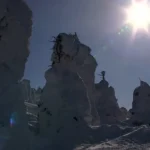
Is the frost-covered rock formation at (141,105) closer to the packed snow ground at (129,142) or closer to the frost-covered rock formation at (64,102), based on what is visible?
the frost-covered rock formation at (64,102)

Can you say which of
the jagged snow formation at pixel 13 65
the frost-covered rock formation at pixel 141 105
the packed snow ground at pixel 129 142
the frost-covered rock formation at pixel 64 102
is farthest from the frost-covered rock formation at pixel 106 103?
the packed snow ground at pixel 129 142

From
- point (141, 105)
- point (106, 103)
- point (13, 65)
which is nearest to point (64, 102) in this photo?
point (13, 65)

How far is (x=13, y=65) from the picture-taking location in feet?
98.8

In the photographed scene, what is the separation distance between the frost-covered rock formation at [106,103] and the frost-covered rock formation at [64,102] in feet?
77.5

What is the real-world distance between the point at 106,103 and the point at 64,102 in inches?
1084

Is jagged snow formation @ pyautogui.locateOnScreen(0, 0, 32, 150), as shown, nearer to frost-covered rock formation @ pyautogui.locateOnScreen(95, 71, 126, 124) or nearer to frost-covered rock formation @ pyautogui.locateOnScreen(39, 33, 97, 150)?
frost-covered rock formation @ pyautogui.locateOnScreen(39, 33, 97, 150)

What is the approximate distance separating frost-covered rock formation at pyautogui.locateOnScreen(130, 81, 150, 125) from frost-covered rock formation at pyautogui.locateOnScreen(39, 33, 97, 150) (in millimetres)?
13588

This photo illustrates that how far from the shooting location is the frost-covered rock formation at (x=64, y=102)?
2488cm

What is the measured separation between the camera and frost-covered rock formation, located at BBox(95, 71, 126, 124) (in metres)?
52.2

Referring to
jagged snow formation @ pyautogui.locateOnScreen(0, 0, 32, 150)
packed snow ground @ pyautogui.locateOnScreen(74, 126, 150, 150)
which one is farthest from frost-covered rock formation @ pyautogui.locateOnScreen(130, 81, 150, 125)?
jagged snow formation @ pyautogui.locateOnScreen(0, 0, 32, 150)

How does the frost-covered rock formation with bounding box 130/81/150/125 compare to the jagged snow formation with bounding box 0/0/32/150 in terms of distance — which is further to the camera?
the frost-covered rock formation with bounding box 130/81/150/125

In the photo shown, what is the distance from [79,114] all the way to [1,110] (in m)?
6.86

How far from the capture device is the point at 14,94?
27.3 metres

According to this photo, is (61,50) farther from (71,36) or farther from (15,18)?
(15,18)
